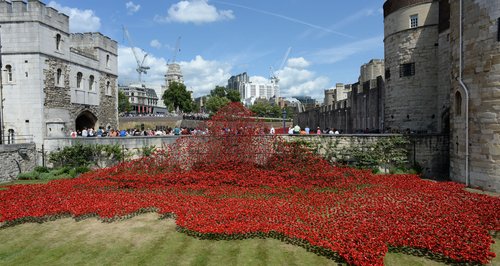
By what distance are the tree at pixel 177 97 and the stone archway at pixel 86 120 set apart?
153 feet

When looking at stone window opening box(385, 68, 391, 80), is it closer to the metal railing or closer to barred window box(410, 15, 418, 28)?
barred window box(410, 15, 418, 28)

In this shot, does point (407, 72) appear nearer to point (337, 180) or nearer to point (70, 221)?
point (337, 180)

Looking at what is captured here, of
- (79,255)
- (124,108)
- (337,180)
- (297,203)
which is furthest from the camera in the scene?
(124,108)

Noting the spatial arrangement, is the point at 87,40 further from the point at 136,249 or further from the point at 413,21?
the point at 136,249

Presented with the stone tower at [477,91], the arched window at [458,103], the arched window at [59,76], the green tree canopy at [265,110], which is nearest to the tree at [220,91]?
the green tree canopy at [265,110]

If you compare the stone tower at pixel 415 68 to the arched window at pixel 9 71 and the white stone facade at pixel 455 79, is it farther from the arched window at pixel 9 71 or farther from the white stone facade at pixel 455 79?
the arched window at pixel 9 71

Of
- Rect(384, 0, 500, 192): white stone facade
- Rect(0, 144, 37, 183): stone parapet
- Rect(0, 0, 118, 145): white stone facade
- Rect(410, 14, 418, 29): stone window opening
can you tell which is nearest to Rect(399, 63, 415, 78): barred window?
Rect(384, 0, 500, 192): white stone facade

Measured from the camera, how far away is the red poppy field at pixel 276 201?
9.03 metres

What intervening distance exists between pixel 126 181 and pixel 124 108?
9767 centimetres

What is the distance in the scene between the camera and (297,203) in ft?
42.1

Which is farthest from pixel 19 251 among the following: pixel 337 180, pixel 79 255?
pixel 337 180

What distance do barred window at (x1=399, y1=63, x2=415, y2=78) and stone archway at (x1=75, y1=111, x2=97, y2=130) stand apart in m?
24.4

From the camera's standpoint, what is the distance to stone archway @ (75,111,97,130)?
30200 mm

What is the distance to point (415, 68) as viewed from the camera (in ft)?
76.0
